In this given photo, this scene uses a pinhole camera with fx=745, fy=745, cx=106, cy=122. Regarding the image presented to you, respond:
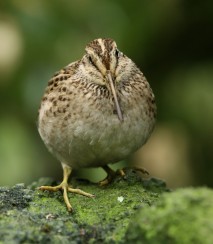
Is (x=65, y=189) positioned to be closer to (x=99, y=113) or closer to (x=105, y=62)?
(x=99, y=113)

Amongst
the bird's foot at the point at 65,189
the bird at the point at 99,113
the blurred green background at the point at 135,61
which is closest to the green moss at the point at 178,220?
the bird's foot at the point at 65,189

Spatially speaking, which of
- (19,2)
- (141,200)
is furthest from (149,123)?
(19,2)

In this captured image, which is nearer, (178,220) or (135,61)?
(178,220)

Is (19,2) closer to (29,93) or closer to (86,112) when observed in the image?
(29,93)

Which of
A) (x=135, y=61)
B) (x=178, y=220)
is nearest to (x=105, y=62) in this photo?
(x=178, y=220)

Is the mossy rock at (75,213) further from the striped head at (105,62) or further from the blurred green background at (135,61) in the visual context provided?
the blurred green background at (135,61)

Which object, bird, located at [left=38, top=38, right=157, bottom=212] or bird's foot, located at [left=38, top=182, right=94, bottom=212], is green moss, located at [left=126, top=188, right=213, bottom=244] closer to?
bird's foot, located at [left=38, top=182, right=94, bottom=212]
